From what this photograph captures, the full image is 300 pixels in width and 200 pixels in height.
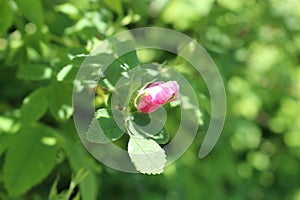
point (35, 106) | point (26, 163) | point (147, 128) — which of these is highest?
point (147, 128)

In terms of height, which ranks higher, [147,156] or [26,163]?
[147,156]

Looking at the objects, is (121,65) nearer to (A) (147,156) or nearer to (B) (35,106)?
(A) (147,156)

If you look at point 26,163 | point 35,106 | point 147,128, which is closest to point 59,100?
point 35,106

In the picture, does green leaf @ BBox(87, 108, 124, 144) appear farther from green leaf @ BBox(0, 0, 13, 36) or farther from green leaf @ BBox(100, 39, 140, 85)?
green leaf @ BBox(0, 0, 13, 36)

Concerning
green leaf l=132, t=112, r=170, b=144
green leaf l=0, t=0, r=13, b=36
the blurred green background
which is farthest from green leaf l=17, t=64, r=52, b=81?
green leaf l=132, t=112, r=170, b=144

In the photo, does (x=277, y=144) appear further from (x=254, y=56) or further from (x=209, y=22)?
(x=209, y=22)

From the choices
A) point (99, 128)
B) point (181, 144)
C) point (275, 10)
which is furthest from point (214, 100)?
point (275, 10)

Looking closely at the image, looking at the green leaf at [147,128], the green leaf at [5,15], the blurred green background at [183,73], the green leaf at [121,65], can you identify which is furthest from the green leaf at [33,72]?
the green leaf at [147,128]
